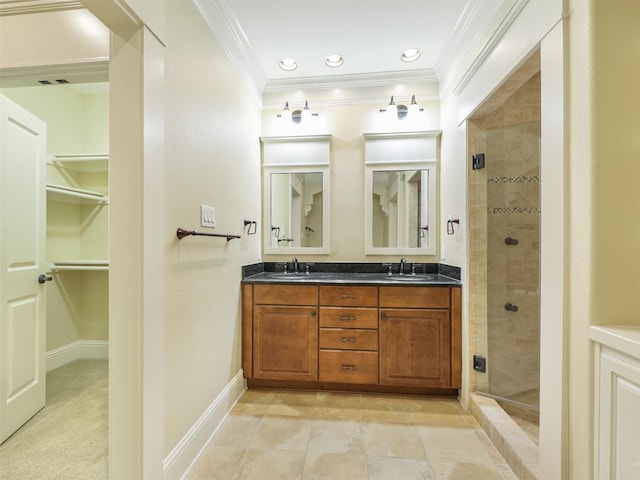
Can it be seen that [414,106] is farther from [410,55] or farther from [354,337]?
[354,337]

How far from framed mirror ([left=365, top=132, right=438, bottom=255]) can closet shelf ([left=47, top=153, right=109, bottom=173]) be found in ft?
8.08

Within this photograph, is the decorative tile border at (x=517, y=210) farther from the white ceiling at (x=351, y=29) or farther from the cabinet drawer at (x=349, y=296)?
the white ceiling at (x=351, y=29)

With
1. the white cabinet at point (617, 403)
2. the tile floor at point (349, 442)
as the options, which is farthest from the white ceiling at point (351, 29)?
the tile floor at point (349, 442)

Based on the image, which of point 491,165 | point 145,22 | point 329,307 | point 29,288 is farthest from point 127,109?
point 491,165

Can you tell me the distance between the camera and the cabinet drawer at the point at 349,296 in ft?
7.36

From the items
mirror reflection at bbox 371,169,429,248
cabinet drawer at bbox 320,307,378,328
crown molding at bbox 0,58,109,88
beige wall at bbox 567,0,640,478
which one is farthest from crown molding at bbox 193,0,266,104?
cabinet drawer at bbox 320,307,378,328

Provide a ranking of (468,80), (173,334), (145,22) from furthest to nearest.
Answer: (468,80) < (173,334) < (145,22)

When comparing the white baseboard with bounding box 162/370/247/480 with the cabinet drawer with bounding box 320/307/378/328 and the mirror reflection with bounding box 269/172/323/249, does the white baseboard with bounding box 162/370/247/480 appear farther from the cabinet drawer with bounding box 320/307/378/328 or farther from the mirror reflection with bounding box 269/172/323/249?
the mirror reflection with bounding box 269/172/323/249

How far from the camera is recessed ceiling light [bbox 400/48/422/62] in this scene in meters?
→ 2.34

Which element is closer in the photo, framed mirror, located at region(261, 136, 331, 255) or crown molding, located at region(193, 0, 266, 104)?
crown molding, located at region(193, 0, 266, 104)

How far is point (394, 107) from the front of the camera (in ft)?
8.94

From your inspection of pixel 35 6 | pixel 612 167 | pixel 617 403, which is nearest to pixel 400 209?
pixel 612 167

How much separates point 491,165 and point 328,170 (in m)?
1.38

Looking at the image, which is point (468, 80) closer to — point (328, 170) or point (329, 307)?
point (328, 170)
